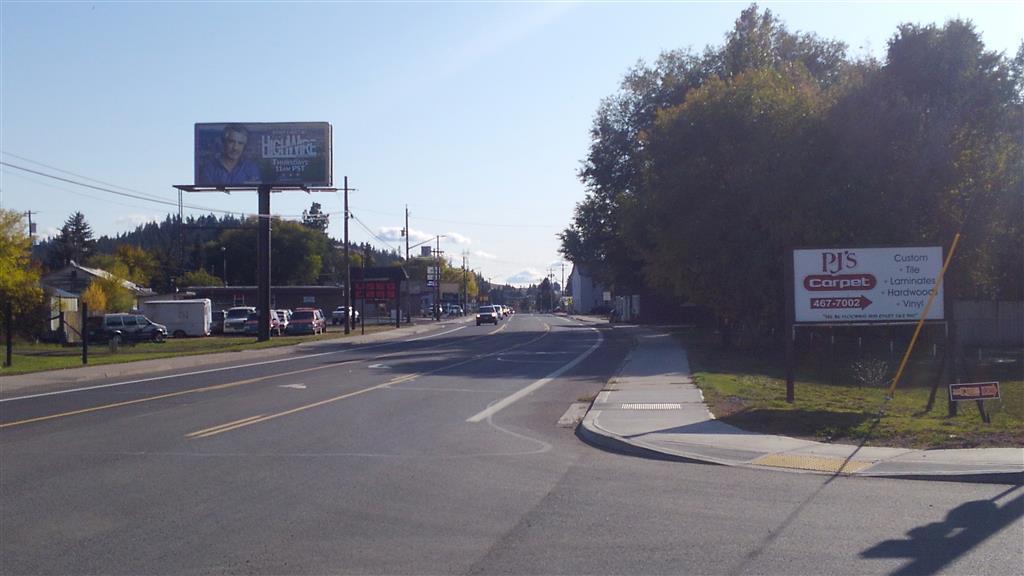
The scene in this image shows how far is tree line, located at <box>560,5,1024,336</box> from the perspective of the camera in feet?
91.6

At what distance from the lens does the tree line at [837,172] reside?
27.9 m

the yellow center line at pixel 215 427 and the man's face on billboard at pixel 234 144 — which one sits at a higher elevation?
the man's face on billboard at pixel 234 144

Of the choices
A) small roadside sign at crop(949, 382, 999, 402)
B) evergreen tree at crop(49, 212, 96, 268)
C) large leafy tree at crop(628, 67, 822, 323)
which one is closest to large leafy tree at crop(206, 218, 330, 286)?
Answer: evergreen tree at crop(49, 212, 96, 268)

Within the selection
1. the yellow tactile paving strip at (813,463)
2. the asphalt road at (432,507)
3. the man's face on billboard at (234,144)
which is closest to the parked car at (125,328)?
the man's face on billboard at (234,144)

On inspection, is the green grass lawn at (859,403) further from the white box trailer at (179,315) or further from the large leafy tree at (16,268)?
the white box trailer at (179,315)

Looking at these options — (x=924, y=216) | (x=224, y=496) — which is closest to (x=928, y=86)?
(x=924, y=216)

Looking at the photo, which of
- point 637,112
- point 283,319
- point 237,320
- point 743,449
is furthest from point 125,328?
point 743,449

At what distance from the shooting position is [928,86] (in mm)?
31078

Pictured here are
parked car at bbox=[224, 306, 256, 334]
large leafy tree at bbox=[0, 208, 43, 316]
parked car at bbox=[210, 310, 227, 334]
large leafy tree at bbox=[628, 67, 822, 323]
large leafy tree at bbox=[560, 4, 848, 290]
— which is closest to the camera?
large leafy tree at bbox=[628, 67, 822, 323]

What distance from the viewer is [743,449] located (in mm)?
13227

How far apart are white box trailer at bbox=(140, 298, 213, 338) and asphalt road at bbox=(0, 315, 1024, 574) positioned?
151 ft

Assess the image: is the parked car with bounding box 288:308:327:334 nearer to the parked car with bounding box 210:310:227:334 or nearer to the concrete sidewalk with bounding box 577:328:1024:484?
the parked car with bounding box 210:310:227:334

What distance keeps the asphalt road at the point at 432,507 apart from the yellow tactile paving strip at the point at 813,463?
1.80 feet

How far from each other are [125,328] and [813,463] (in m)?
48.2
